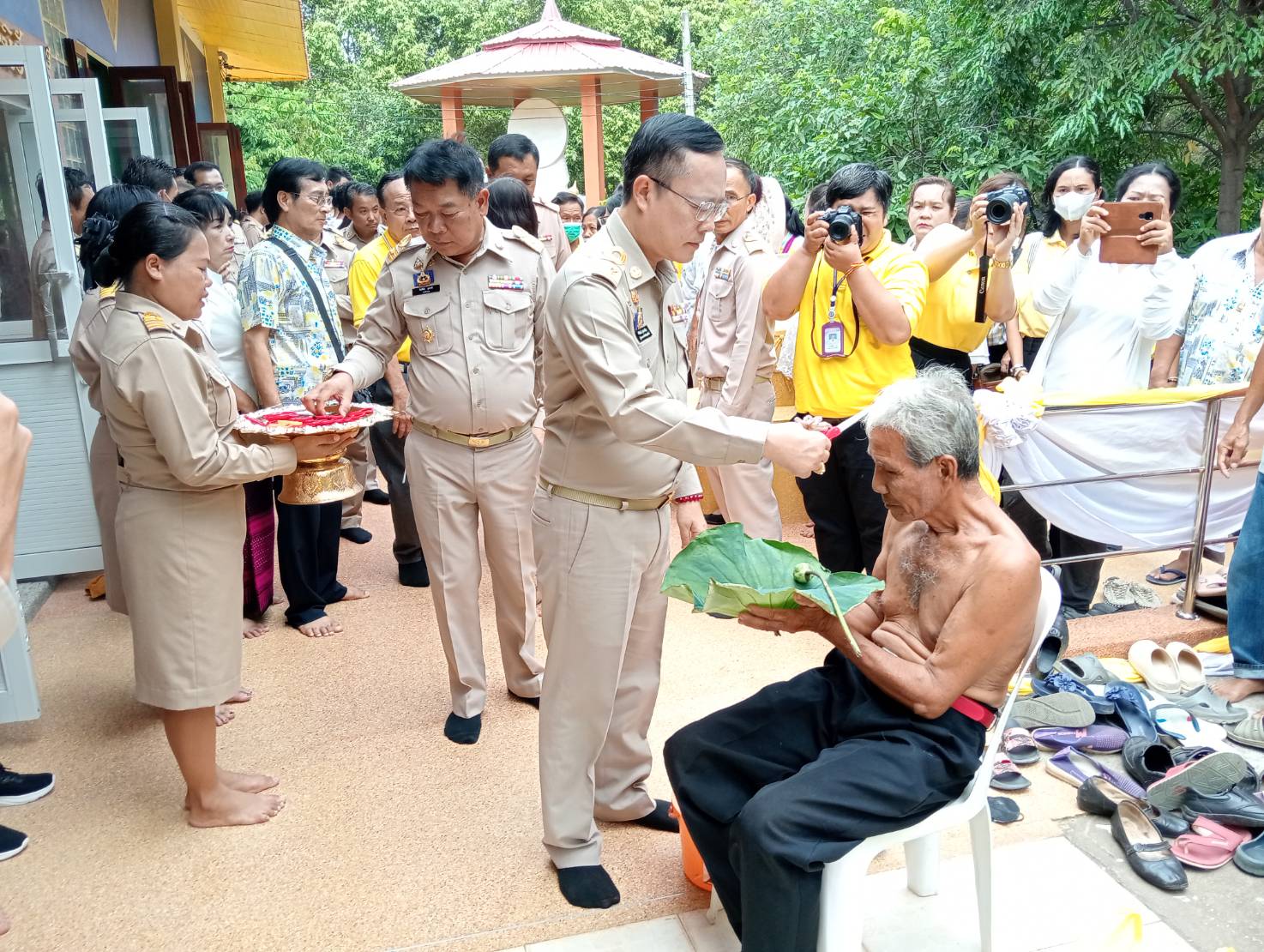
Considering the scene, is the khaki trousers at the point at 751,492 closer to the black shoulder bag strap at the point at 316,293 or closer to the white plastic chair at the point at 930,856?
the black shoulder bag strap at the point at 316,293

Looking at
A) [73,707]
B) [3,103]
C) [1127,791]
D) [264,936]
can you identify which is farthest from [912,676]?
[3,103]

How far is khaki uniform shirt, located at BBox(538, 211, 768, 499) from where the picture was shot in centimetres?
210

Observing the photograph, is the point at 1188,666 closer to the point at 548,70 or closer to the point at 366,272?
the point at 366,272

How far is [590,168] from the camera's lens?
53.8 ft

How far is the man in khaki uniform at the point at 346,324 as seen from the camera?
481 cm

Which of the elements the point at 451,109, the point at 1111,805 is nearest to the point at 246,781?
the point at 1111,805

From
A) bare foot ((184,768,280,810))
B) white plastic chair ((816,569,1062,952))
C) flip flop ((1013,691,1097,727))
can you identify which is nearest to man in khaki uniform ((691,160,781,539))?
flip flop ((1013,691,1097,727))

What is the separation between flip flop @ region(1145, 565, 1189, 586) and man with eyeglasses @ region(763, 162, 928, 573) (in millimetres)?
1794

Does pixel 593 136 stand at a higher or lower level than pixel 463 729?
higher

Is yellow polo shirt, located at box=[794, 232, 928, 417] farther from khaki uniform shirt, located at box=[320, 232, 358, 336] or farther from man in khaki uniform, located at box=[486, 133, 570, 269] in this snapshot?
khaki uniform shirt, located at box=[320, 232, 358, 336]

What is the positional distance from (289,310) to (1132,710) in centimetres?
328

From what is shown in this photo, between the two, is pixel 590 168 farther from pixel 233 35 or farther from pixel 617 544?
pixel 617 544

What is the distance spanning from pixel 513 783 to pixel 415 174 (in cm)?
180

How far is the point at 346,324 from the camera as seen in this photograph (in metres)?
4.87
